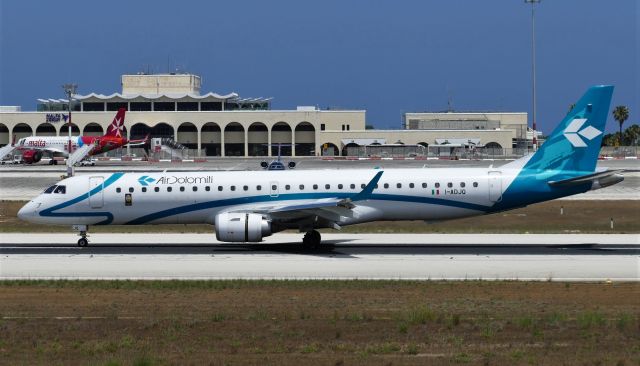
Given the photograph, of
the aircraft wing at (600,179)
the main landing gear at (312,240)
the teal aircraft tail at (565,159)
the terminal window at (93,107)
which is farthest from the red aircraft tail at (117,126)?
the aircraft wing at (600,179)

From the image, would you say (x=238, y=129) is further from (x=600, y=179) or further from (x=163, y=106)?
(x=600, y=179)

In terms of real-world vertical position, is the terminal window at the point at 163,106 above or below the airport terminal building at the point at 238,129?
above

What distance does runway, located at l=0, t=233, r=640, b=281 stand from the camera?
30125 mm

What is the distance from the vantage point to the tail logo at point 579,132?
38688 mm

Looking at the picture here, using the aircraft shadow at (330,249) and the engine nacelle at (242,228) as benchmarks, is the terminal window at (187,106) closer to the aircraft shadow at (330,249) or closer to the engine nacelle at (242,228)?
the aircraft shadow at (330,249)

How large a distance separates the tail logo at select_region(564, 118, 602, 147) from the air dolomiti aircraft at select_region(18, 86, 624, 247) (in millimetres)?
41

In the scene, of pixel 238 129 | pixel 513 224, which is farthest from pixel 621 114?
pixel 513 224

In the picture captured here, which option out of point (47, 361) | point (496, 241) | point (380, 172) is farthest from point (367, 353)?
point (496, 241)

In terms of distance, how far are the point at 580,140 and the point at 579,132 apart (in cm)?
35

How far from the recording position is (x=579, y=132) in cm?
3881

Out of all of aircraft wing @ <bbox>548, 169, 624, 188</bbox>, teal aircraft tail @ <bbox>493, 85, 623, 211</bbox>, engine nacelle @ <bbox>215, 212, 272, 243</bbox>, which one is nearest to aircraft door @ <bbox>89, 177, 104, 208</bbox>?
engine nacelle @ <bbox>215, 212, 272, 243</bbox>

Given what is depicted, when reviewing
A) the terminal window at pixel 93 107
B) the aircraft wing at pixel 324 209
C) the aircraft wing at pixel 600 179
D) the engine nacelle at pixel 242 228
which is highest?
the terminal window at pixel 93 107

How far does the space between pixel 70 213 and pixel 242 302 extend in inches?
670

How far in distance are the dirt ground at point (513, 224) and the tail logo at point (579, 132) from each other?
8100mm
